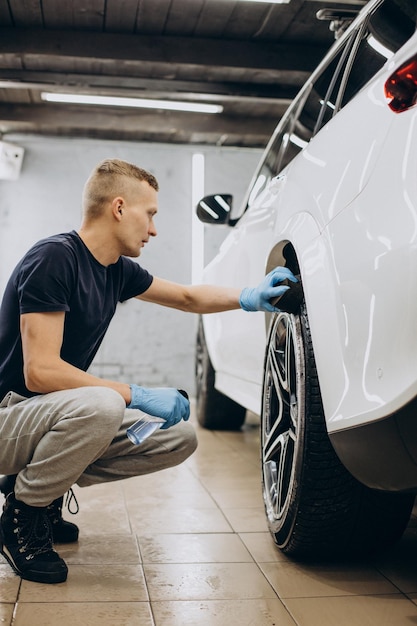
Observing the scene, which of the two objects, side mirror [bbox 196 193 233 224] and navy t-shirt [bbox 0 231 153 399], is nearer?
navy t-shirt [bbox 0 231 153 399]

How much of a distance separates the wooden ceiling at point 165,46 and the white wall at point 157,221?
55.7 inches

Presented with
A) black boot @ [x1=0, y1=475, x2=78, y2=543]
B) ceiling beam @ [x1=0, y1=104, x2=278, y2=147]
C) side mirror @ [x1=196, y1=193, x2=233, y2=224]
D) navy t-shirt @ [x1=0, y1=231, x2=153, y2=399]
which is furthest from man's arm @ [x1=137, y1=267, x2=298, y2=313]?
ceiling beam @ [x1=0, y1=104, x2=278, y2=147]

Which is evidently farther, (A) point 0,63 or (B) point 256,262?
(A) point 0,63

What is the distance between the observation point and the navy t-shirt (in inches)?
86.3

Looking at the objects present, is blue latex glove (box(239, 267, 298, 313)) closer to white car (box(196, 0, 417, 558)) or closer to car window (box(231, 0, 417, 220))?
white car (box(196, 0, 417, 558))

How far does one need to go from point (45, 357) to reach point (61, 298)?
184 millimetres

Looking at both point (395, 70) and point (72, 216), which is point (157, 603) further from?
point (72, 216)

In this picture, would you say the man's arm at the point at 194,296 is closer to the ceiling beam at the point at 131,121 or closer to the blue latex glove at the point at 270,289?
the blue latex glove at the point at 270,289

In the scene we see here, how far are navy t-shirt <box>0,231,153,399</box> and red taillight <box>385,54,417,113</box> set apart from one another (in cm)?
110

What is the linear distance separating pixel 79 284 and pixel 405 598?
1.30 m

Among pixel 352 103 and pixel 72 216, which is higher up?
pixel 72 216

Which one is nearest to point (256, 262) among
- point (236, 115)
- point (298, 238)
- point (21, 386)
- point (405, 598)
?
point (298, 238)

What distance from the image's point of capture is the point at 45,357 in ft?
7.05

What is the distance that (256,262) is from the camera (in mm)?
3037
